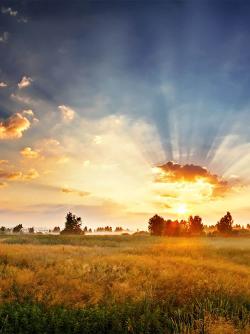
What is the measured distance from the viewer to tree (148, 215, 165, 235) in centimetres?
12044

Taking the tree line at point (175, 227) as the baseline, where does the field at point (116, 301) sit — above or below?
below

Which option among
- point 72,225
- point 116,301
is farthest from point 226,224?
point 116,301

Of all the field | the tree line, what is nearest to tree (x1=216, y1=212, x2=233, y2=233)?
the tree line

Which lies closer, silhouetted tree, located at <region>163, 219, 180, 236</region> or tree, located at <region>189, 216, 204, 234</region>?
silhouetted tree, located at <region>163, 219, 180, 236</region>

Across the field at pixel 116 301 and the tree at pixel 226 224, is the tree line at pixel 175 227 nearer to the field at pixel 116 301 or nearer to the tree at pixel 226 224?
the tree at pixel 226 224

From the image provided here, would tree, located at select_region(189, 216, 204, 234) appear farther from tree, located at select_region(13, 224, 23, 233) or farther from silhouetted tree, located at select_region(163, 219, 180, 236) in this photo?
tree, located at select_region(13, 224, 23, 233)

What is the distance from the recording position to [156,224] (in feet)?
397

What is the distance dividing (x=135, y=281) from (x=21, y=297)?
5339 mm

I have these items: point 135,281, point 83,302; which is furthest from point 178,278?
point 83,302

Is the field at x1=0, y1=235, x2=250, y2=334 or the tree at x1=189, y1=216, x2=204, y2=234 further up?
the tree at x1=189, y1=216, x2=204, y2=234

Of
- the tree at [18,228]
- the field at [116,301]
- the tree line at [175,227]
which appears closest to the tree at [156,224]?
the tree line at [175,227]

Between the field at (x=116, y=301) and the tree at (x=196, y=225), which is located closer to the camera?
the field at (x=116, y=301)

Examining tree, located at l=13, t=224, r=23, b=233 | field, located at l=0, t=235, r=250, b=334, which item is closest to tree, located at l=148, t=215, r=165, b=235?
tree, located at l=13, t=224, r=23, b=233

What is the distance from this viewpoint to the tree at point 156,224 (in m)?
120
